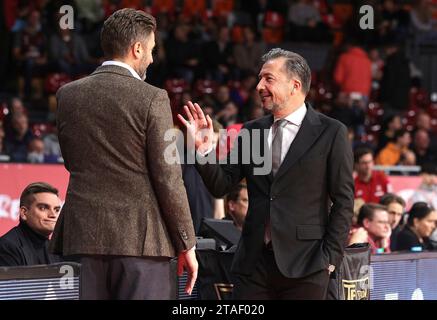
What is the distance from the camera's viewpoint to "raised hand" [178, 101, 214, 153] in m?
4.75

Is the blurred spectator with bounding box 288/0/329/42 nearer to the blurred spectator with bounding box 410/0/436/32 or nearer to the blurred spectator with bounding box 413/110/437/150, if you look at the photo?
the blurred spectator with bounding box 410/0/436/32

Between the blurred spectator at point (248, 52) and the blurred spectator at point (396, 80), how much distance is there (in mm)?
2262

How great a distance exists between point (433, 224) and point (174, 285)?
4.67 meters

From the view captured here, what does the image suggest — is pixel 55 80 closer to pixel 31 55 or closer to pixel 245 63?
pixel 31 55

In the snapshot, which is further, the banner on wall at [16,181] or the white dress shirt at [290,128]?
→ the banner on wall at [16,181]

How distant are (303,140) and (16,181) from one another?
5.67m

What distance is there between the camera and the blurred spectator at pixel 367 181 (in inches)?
435

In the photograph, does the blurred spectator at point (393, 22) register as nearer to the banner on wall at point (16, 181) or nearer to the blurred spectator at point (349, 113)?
the blurred spectator at point (349, 113)

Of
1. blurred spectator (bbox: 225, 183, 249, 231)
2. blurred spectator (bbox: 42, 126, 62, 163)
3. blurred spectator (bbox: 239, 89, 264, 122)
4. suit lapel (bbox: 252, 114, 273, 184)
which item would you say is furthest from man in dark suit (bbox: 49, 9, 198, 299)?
blurred spectator (bbox: 239, 89, 264, 122)

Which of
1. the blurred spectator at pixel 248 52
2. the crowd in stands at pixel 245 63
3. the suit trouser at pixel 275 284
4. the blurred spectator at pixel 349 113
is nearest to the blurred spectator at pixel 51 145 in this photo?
the crowd in stands at pixel 245 63

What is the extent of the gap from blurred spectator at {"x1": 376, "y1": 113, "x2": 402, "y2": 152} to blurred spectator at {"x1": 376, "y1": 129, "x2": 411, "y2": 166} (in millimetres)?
225

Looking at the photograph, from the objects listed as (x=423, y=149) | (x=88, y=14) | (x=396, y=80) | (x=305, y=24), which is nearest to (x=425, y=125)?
(x=423, y=149)

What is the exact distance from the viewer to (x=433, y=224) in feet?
31.1

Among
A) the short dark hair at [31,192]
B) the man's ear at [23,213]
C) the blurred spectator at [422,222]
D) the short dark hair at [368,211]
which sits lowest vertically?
the blurred spectator at [422,222]
